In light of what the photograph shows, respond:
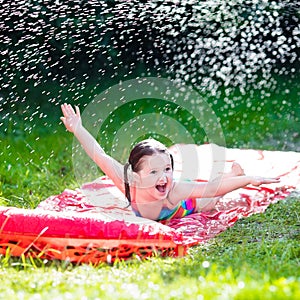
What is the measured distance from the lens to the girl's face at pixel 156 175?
4227 millimetres

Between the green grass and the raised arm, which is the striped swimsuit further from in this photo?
the green grass

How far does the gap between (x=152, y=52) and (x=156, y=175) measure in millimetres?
3839

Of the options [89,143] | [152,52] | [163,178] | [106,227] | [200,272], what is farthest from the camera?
[152,52]

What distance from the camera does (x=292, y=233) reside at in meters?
3.90

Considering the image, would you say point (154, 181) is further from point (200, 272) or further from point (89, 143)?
point (200, 272)

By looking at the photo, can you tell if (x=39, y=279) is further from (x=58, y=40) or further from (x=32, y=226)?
(x=58, y=40)

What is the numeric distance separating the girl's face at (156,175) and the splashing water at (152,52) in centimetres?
289

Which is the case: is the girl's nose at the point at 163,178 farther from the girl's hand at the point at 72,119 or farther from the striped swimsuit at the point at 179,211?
the girl's hand at the point at 72,119

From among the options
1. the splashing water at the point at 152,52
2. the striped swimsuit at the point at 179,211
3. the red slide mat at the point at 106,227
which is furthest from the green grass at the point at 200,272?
the splashing water at the point at 152,52

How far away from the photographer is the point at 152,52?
790 cm

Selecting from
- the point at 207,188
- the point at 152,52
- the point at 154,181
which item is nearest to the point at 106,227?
the point at 154,181

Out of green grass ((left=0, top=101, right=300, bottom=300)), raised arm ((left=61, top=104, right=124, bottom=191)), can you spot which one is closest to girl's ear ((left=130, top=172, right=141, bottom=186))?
raised arm ((left=61, top=104, right=124, bottom=191))

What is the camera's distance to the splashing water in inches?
293

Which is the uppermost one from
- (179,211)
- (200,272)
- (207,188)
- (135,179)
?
(200,272)
